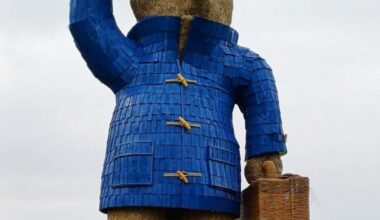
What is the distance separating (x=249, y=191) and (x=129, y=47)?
1258mm

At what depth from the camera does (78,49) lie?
4.95 m

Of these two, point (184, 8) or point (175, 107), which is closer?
point (175, 107)

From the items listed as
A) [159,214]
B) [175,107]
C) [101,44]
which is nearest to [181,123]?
[175,107]

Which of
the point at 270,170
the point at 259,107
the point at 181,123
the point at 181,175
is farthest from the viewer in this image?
the point at 259,107

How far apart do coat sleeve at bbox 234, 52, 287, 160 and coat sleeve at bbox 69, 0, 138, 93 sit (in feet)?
2.54

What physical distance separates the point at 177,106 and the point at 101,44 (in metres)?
0.67

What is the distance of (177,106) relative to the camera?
4695 mm

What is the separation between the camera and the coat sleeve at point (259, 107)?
4891 mm

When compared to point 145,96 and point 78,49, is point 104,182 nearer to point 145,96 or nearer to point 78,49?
point 145,96

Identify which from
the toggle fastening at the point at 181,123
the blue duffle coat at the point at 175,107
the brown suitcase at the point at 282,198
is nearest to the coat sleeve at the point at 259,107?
the blue duffle coat at the point at 175,107

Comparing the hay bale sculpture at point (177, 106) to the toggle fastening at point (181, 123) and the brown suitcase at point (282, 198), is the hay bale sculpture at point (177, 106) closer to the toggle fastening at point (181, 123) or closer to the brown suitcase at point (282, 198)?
the toggle fastening at point (181, 123)

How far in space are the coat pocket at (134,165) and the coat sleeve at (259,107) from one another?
765 millimetres

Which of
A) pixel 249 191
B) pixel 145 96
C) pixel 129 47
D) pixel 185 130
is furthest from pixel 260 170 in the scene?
pixel 129 47

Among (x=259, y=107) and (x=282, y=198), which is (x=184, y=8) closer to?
(x=259, y=107)
